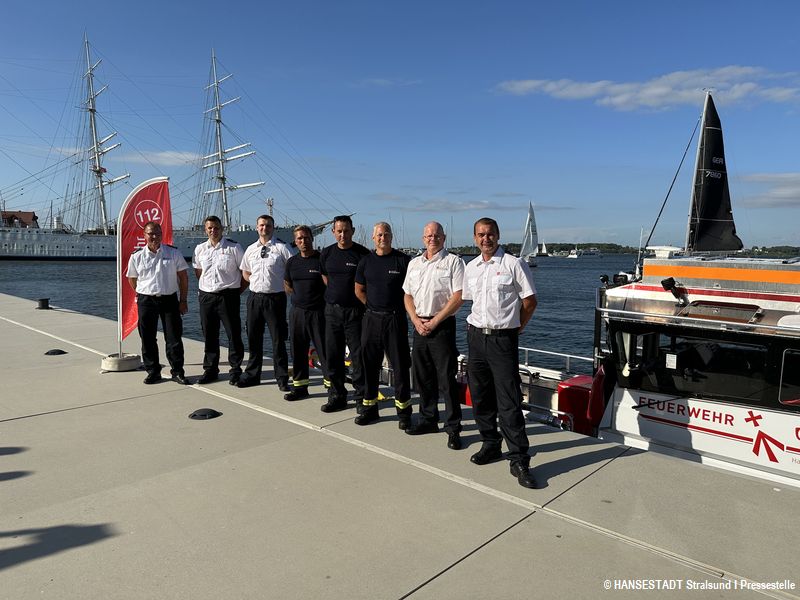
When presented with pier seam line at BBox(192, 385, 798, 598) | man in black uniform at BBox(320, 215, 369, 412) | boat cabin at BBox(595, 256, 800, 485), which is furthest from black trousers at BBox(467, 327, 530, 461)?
boat cabin at BBox(595, 256, 800, 485)

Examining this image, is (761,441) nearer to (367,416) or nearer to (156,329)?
(367,416)

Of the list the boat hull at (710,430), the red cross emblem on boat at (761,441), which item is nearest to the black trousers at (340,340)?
the boat hull at (710,430)

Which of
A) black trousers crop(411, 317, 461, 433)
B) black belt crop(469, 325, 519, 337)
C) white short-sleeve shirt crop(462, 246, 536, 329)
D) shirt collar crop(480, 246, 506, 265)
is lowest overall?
black trousers crop(411, 317, 461, 433)

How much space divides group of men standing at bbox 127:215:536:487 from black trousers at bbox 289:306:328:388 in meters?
0.01

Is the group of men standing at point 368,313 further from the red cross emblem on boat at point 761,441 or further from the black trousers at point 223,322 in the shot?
the red cross emblem on boat at point 761,441

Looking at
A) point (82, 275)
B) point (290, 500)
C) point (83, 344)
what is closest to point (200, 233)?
point (82, 275)

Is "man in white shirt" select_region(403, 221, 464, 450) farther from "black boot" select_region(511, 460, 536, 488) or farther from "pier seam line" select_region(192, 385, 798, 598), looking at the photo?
"black boot" select_region(511, 460, 536, 488)

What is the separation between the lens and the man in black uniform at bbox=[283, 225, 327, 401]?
230 inches

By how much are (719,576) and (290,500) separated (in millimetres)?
2443

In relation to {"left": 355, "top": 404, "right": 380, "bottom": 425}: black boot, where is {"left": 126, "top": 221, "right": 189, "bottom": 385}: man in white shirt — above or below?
above

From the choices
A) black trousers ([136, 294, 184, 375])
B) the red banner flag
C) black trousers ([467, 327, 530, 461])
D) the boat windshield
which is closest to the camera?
black trousers ([467, 327, 530, 461])

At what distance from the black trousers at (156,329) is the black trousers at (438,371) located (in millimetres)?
3294

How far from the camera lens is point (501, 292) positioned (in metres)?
4.14

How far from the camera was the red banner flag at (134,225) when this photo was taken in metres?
7.30
